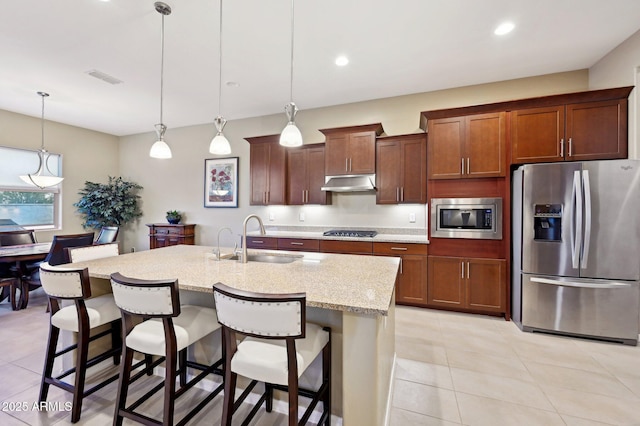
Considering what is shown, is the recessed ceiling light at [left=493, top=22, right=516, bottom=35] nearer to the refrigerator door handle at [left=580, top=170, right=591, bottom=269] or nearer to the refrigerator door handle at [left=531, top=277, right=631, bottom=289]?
the refrigerator door handle at [left=580, top=170, right=591, bottom=269]

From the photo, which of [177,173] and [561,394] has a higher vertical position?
[177,173]

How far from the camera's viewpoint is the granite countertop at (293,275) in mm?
1335

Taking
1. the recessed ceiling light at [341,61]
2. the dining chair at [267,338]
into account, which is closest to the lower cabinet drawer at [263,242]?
the recessed ceiling light at [341,61]

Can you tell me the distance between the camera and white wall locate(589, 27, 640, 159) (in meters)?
2.67

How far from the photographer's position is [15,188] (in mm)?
4738

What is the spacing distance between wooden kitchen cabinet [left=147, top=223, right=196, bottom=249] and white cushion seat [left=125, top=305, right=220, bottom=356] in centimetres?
386

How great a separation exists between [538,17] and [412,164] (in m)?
1.82

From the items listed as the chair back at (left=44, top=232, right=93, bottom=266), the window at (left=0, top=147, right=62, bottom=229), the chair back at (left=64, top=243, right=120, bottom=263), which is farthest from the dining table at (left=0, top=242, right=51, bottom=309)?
the chair back at (left=64, top=243, right=120, bottom=263)

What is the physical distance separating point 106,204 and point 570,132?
7.53 m

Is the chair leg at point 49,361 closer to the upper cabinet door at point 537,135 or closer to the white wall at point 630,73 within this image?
the upper cabinet door at point 537,135

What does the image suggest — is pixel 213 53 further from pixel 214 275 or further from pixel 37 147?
pixel 37 147

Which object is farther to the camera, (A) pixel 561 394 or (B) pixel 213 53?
(B) pixel 213 53

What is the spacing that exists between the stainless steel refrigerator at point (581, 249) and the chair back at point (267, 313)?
115 inches

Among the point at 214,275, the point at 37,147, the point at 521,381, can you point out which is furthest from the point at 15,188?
the point at 521,381
